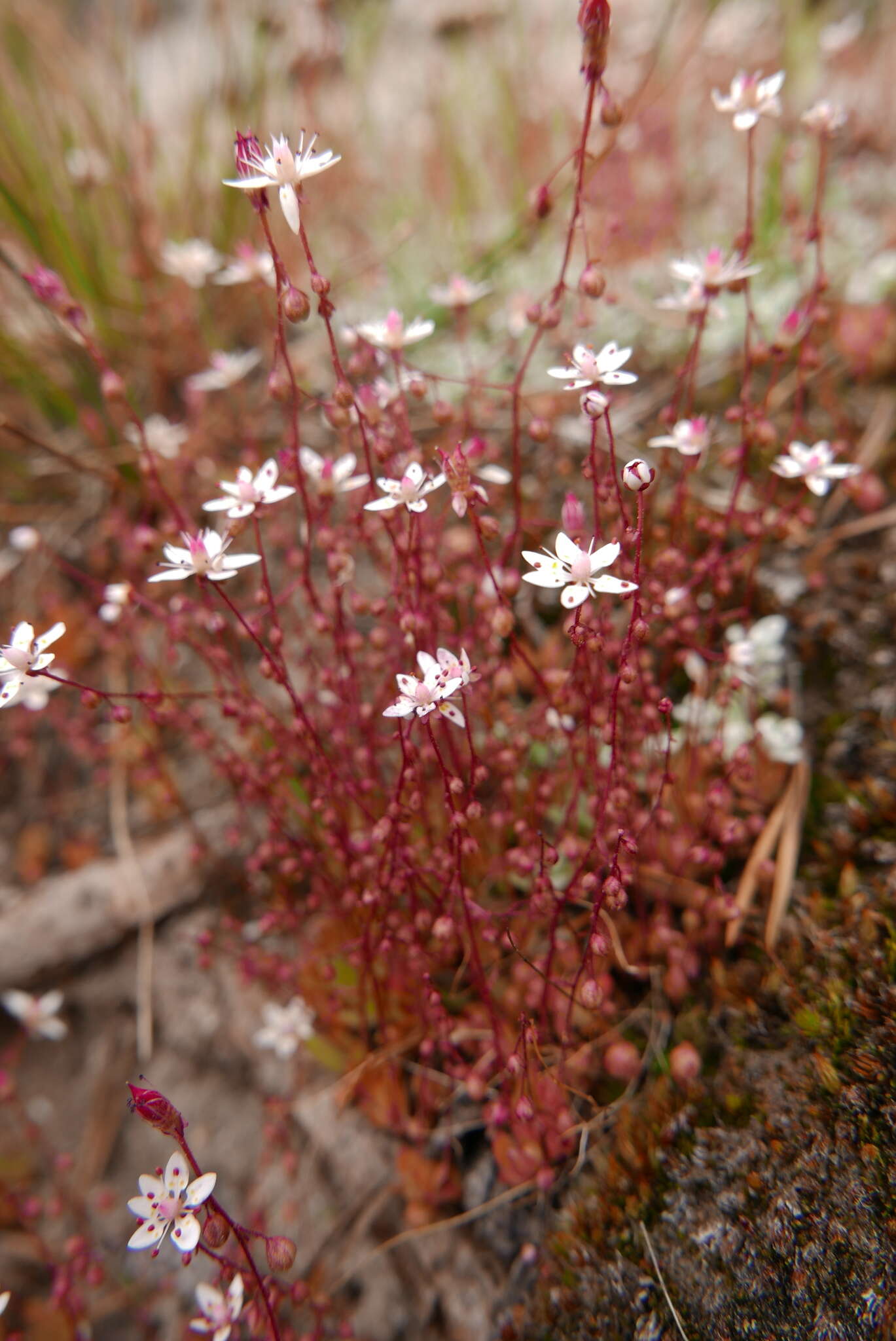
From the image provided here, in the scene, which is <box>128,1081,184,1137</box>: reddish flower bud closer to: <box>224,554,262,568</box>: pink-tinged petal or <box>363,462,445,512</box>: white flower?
<box>224,554,262,568</box>: pink-tinged petal

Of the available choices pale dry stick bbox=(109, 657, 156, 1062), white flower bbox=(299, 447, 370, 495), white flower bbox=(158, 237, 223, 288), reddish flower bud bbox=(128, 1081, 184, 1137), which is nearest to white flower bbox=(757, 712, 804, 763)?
white flower bbox=(299, 447, 370, 495)

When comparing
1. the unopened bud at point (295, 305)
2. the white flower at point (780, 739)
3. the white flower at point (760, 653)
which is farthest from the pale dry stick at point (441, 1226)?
the unopened bud at point (295, 305)

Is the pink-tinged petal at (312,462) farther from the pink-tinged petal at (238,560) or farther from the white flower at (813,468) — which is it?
the white flower at (813,468)

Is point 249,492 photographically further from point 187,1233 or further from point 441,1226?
point 441,1226

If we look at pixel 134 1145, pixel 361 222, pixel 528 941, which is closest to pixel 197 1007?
pixel 134 1145

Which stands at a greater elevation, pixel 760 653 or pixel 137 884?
pixel 760 653

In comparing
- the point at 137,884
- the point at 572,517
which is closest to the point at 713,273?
the point at 572,517

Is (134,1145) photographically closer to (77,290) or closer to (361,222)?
(77,290)
